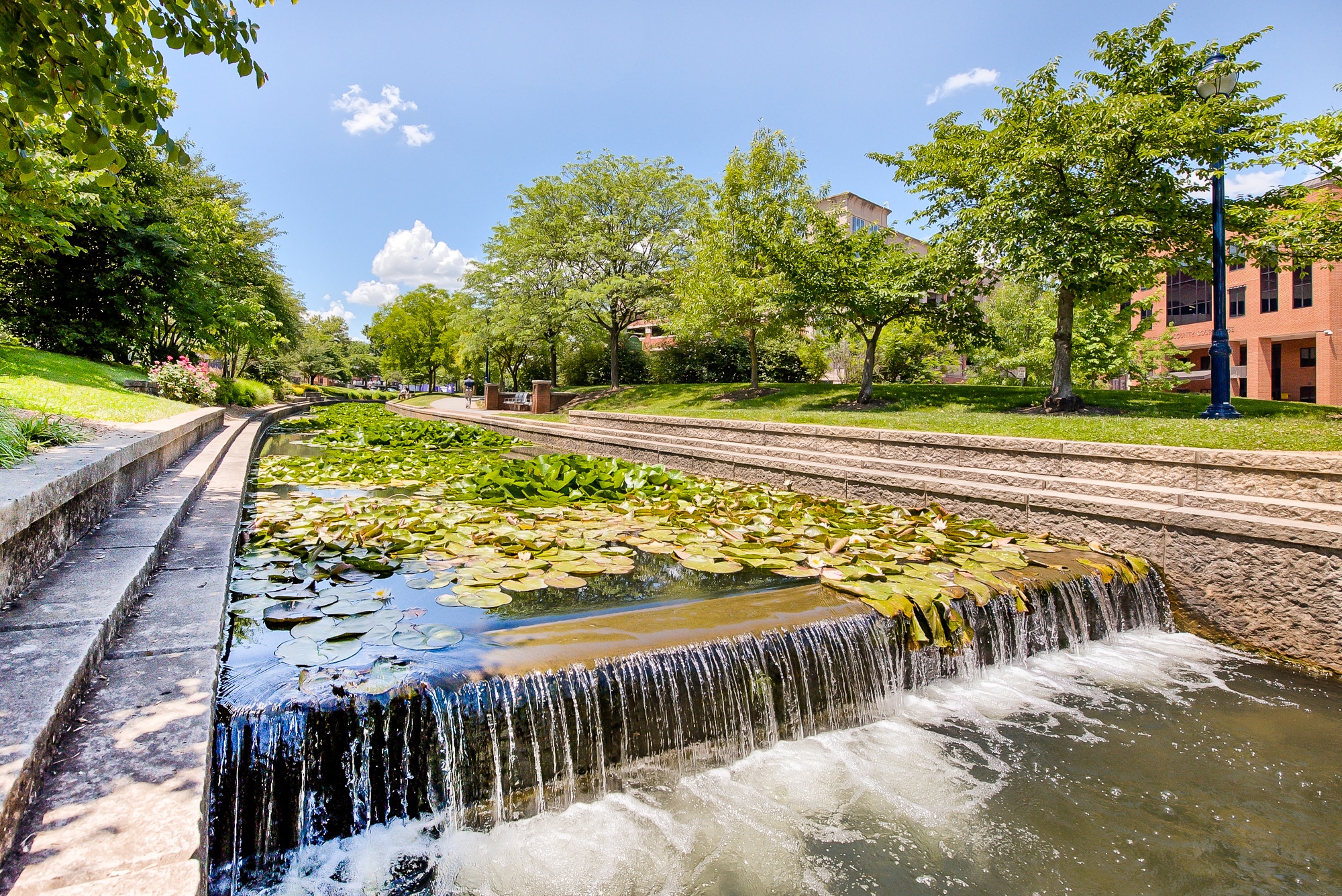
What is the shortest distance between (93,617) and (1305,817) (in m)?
5.59

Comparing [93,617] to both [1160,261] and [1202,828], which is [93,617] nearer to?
[1202,828]

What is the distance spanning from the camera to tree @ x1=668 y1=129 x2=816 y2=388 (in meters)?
18.4

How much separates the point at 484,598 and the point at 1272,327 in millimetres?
41181

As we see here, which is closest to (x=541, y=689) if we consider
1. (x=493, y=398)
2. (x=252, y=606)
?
(x=252, y=606)

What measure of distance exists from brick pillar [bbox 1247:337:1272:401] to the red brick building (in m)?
0.03

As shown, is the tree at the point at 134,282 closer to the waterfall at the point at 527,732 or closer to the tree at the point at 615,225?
the tree at the point at 615,225

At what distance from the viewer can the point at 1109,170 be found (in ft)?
35.9

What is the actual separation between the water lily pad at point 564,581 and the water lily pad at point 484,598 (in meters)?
0.35

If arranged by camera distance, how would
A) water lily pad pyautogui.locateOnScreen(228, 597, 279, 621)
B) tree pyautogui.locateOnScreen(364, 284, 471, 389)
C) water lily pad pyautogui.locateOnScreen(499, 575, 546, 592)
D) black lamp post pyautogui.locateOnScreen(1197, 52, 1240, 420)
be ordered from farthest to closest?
tree pyautogui.locateOnScreen(364, 284, 471, 389) → black lamp post pyautogui.locateOnScreen(1197, 52, 1240, 420) → water lily pad pyautogui.locateOnScreen(499, 575, 546, 592) → water lily pad pyautogui.locateOnScreen(228, 597, 279, 621)

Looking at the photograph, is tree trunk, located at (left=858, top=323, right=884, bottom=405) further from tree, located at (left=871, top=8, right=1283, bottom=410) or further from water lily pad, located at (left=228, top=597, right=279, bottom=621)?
water lily pad, located at (left=228, top=597, right=279, bottom=621)

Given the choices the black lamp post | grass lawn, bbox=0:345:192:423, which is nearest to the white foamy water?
grass lawn, bbox=0:345:192:423

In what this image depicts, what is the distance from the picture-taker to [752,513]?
704cm

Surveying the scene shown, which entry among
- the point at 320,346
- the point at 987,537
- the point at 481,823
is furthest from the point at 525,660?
the point at 320,346

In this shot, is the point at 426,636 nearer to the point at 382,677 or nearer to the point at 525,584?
the point at 382,677
